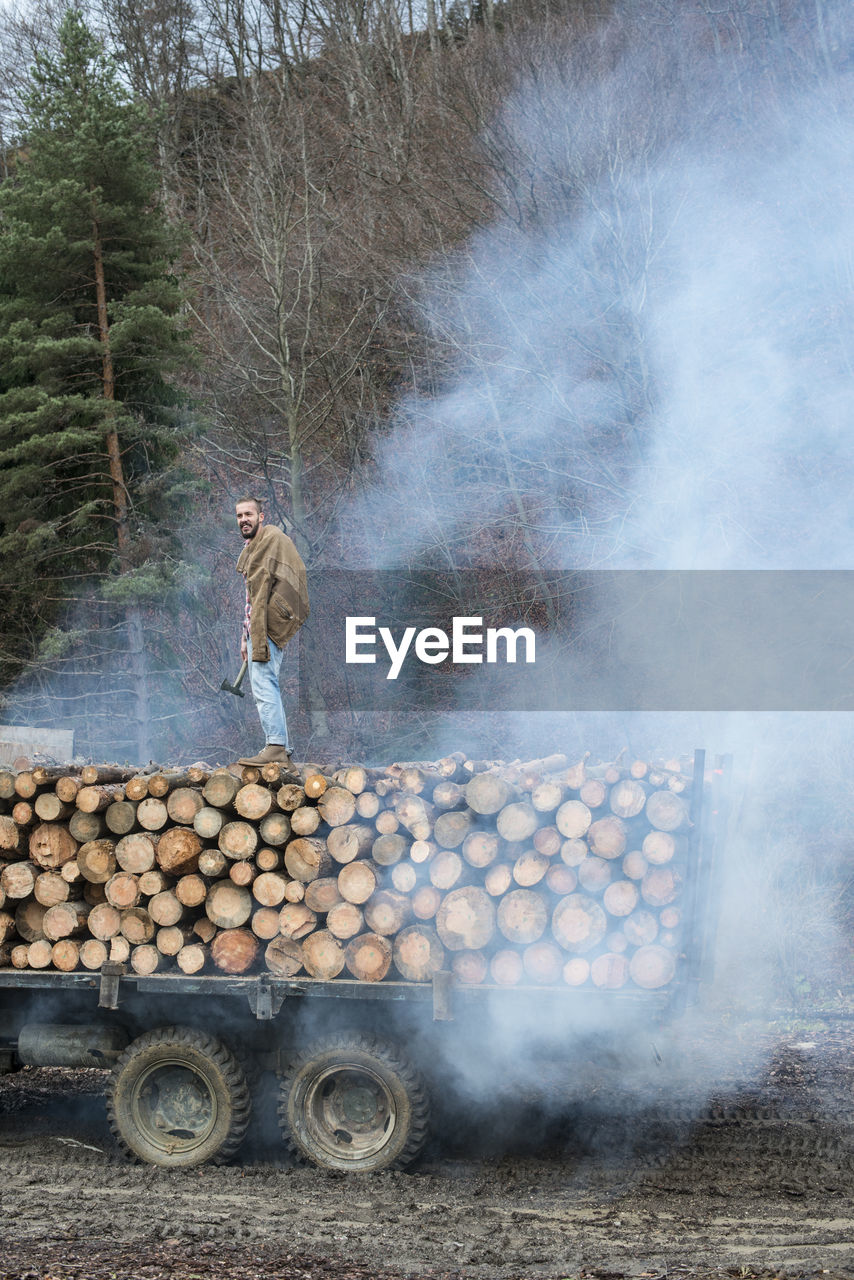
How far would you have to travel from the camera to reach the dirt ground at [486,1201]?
4.35 m

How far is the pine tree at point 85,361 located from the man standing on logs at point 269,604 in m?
8.95

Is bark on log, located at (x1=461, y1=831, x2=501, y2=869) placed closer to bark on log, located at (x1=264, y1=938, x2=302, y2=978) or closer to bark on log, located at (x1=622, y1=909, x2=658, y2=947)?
bark on log, located at (x1=622, y1=909, x2=658, y2=947)

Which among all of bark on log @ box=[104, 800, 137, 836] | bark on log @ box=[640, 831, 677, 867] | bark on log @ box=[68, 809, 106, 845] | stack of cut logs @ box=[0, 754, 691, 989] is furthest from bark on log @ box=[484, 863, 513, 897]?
bark on log @ box=[68, 809, 106, 845]

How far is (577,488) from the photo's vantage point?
539 inches

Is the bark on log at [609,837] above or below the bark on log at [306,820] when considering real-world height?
below

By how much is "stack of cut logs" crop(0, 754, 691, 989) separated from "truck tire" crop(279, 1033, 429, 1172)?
373 millimetres

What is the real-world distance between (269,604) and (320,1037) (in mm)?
2252

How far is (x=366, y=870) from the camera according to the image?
539 cm

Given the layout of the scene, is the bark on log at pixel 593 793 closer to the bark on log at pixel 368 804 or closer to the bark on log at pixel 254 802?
the bark on log at pixel 368 804

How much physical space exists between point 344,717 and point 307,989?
11.2 m

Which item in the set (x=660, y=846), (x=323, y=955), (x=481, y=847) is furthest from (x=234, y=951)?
(x=660, y=846)

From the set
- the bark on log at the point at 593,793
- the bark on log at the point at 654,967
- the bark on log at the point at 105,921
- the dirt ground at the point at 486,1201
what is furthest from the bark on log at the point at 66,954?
the bark on log at the point at 654,967

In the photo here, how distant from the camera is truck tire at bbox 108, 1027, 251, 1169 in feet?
18.1

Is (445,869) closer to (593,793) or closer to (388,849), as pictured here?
(388,849)
